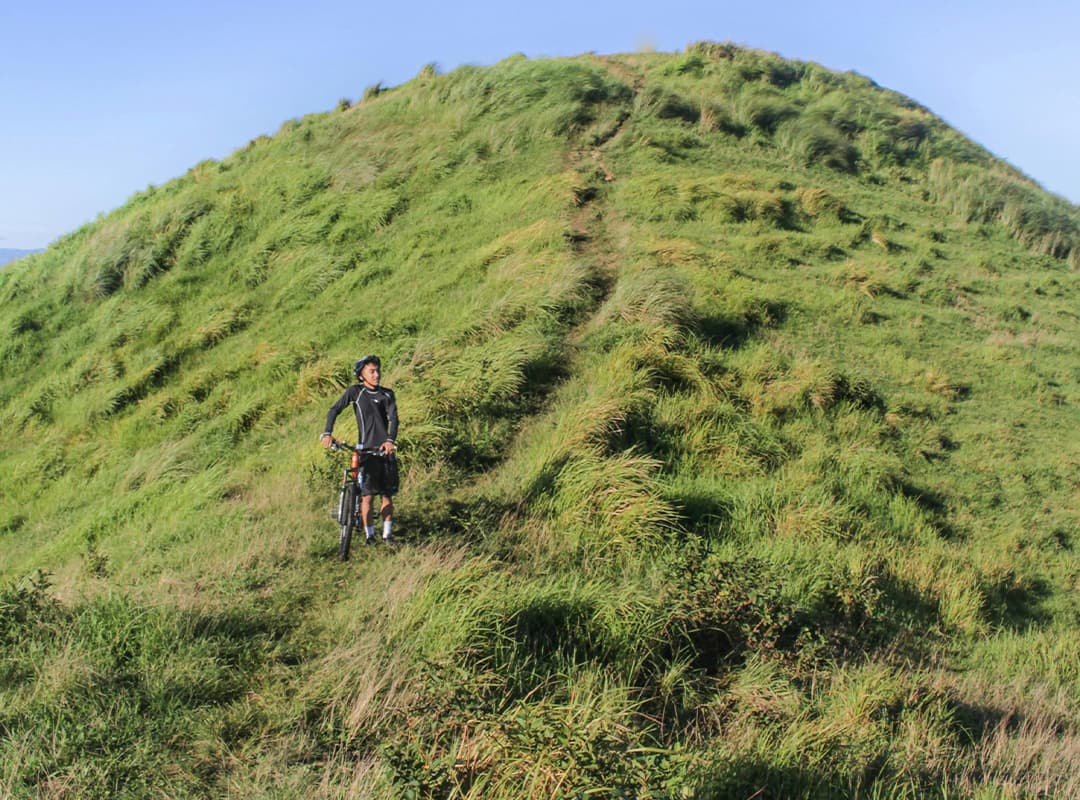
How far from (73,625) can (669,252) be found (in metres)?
11.4

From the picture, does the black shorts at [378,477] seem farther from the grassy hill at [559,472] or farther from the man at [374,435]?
the grassy hill at [559,472]

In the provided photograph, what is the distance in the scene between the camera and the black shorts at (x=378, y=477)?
707cm

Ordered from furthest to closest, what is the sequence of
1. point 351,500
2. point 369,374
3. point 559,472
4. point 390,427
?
point 559,472 < point 369,374 < point 390,427 < point 351,500

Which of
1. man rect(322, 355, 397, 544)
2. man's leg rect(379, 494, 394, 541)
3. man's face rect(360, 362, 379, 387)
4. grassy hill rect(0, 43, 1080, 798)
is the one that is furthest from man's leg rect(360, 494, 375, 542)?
man's face rect(360, 362, 379, 387)

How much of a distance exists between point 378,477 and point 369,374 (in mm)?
977

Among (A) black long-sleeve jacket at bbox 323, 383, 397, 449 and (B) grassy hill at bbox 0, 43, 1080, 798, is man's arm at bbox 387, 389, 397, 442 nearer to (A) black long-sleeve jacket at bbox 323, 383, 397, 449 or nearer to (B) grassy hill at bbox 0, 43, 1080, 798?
(A) black long-sleeve jacket at bbox 323, 383, 397, 449

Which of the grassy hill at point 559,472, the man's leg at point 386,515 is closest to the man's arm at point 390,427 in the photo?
the man's leg at point 386,515

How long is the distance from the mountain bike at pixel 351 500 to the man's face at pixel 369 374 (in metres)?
0.62

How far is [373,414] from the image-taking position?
23.9ft

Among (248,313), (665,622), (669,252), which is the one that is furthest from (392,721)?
(248,313)

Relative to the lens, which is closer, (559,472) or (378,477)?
(378,477)

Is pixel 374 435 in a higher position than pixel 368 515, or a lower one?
higher

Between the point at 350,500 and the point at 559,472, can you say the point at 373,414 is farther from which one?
the point at 559,472

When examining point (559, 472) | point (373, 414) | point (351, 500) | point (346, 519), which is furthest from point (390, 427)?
point (559, 472)
